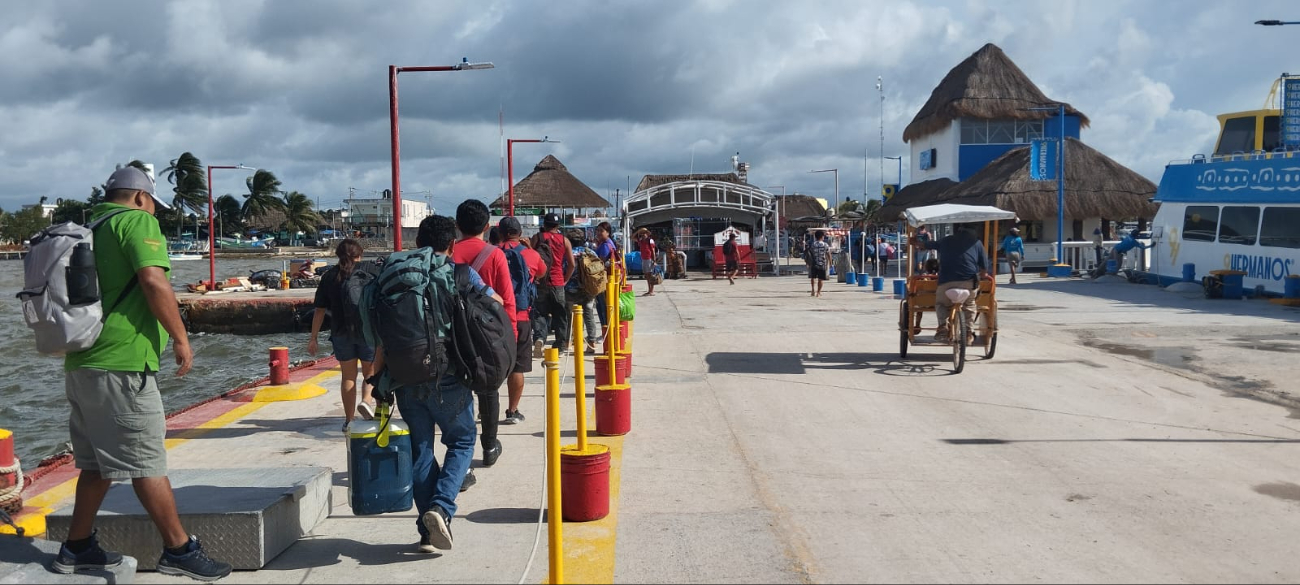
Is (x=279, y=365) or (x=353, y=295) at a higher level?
(x=353, y=295)

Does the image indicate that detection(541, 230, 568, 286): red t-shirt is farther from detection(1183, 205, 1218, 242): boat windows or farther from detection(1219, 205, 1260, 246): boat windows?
detection(1183, 205, 1218, 242): boat windows

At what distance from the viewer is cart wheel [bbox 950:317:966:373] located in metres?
11.2

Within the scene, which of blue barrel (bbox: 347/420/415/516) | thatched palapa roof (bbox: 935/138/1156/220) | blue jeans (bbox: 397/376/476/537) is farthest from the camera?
thatched palapa roof (bbox: 935/138/1156/220)

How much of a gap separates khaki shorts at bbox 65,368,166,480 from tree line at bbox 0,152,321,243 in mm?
81573

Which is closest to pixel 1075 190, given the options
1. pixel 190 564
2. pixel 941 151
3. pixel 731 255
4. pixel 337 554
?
pixel 941 151

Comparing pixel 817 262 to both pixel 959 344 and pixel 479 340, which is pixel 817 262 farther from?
pixel 479 340

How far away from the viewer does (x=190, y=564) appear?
15.4 ft

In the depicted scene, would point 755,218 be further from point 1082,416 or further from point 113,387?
point 113,387

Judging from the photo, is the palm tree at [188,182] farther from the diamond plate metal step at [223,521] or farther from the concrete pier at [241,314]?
the diamond plate metal step at [223,521]

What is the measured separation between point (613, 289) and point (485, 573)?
407 cm

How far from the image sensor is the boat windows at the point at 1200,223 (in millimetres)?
24359

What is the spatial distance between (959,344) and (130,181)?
876 centimetres

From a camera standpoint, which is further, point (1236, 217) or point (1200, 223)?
point (1200, 223)

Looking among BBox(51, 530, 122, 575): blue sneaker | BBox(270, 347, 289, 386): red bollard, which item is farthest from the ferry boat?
BBox(51, 530, 122, 575): blue sneaker
